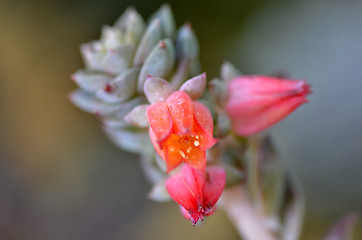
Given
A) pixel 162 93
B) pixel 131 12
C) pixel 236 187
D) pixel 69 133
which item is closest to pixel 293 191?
pixel 236 187

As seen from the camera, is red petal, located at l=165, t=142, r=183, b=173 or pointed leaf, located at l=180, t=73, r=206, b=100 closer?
red petal, located at l=165, t=142, r=183, b=173

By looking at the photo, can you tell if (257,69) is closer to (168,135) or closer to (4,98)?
(4,98)

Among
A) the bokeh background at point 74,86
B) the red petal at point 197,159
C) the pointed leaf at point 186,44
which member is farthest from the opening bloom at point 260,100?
the bokeh background at point 74,86

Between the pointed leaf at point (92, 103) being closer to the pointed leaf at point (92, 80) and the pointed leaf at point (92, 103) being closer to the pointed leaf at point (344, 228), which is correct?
the pointed leaf at point (92, 80)

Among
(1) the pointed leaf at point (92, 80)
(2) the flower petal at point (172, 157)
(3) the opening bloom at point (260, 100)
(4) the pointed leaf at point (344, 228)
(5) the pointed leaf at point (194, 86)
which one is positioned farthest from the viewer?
(4) the pointed leaf at point (344, 228)

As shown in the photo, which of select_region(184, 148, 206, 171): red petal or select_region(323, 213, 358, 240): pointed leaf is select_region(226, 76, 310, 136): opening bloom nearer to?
select_region(184, 148, 206, 171): red petal

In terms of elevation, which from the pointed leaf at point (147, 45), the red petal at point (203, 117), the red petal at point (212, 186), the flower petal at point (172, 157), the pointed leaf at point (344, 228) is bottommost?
the pointed leaf at point (344, 228)

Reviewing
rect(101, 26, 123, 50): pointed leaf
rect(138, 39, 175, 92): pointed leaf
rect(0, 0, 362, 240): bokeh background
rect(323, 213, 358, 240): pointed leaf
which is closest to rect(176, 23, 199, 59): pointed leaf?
rect(138, 39, 175, 92): pointed leaf

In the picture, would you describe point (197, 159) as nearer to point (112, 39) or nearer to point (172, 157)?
point (172, 157)
